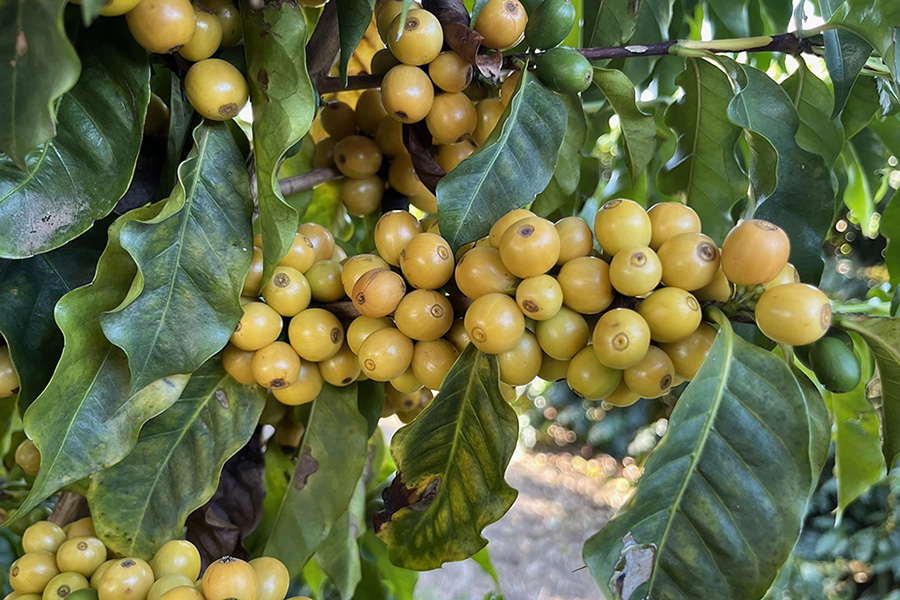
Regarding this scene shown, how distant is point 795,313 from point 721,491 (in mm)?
113

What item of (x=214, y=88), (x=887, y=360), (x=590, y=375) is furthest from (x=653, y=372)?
(x=214, y=88)

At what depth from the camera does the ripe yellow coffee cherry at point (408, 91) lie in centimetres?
53

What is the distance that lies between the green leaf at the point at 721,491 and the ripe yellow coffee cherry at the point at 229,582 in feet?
0.75

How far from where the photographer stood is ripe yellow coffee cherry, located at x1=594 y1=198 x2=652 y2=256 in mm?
441

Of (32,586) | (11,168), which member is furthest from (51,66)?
(32,586)

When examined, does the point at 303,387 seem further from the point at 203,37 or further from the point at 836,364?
the point at 836,364

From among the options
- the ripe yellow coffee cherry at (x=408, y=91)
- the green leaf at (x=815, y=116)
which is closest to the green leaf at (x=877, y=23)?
the green leaf at (x=815, y=116)

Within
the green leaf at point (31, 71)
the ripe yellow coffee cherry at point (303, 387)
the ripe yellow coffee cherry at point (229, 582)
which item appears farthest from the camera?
the ripe yellow coffee cherry at point (303, 387)

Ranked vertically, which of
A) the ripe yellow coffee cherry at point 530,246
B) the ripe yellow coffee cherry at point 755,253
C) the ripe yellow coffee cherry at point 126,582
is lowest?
the ripe yellow coffee cherry at point 126,582

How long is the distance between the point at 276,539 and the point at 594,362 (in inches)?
14.3

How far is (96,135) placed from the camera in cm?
46

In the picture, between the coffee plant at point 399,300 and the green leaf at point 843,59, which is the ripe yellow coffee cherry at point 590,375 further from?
the green leaf at point 843,59

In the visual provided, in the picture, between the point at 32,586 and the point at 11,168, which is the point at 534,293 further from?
the point at 32,586

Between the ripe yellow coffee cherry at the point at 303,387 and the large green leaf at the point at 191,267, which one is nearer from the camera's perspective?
the large green leaf at the point at 191,267
